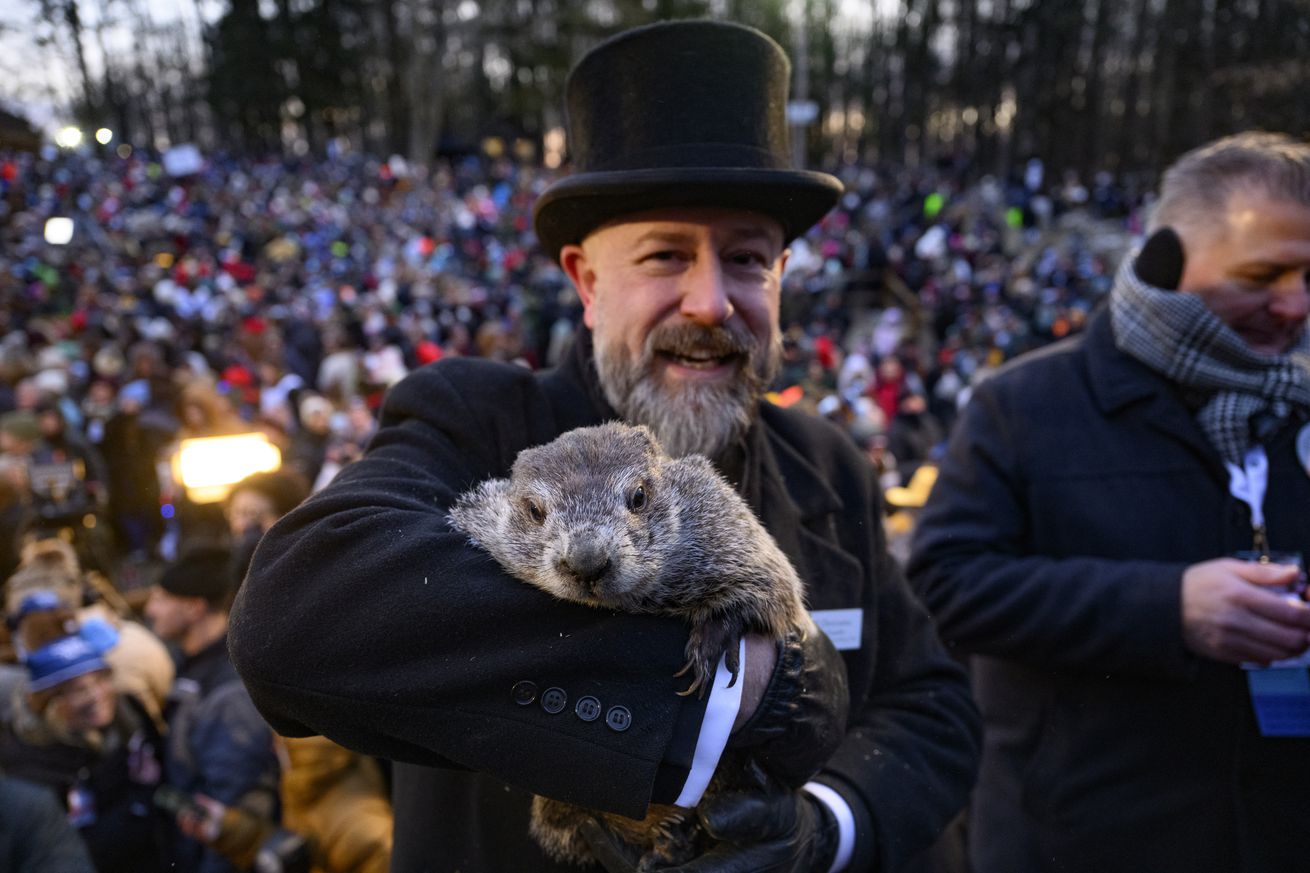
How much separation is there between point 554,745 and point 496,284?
87.4 ft

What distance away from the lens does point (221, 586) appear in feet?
17.1

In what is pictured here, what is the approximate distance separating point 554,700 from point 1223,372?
8.19 ft

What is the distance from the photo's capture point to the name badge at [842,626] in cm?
219

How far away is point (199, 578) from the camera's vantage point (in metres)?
5.19

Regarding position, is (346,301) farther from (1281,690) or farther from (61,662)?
(1281,690)

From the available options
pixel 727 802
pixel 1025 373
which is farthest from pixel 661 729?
pixel 1025 373

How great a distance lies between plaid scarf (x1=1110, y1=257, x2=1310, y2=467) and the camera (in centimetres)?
271

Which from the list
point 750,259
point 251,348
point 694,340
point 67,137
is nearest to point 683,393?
point 694,340

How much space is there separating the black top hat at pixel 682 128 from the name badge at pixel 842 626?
1.03 m

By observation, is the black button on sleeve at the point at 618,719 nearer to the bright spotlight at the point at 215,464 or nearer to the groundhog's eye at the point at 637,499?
the groundhog's eye at the point at 637,499

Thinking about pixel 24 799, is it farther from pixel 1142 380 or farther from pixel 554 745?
pixel 1142 380

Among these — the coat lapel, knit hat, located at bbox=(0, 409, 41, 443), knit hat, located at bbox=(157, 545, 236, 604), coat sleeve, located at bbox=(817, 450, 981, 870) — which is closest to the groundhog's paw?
the coat lapel

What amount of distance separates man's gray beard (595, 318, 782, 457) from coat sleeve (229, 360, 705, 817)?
0.64m

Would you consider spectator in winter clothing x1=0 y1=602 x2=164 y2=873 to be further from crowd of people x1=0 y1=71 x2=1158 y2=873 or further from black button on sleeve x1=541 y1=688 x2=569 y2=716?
black button on sleeve x1=541 y1=688 x2=569 y2=716
